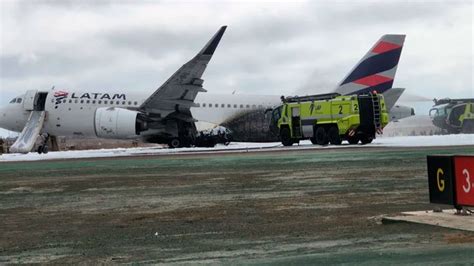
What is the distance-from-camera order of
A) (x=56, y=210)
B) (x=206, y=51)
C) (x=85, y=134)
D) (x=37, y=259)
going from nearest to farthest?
1. (x=37, y=259)
2. (x=56, y=210)
3. (x=206, y=51)
4. (x=85, y=134)

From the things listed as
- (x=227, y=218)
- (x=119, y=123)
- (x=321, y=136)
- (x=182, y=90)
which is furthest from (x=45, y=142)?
(x=227, y=218)

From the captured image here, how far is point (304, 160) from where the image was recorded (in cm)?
2377

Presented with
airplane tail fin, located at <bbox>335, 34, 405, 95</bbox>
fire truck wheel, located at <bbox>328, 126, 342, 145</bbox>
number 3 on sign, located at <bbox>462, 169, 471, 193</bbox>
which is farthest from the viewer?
airplane tail fin, located at <bbox>335, 34, 405, 95</bbox>

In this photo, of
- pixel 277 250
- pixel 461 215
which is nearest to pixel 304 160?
pixel 461 215

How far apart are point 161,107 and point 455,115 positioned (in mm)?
40939

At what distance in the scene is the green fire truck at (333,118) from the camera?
37.5 meters

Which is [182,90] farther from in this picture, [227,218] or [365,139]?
[227,218]

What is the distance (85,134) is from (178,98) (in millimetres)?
6393

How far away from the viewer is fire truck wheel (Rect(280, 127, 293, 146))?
4089 cm

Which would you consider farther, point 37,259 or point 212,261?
point 37,259

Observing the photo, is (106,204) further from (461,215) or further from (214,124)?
(214,124)

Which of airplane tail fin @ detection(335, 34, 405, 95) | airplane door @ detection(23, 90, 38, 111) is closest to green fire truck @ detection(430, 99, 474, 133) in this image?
airplane tail fin @ detection(335, 34, 405, 95)

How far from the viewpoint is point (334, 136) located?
3816 cm

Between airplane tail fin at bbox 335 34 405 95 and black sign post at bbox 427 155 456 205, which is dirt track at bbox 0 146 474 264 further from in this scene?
airplane tail fin at bbox 335 34 405 95
